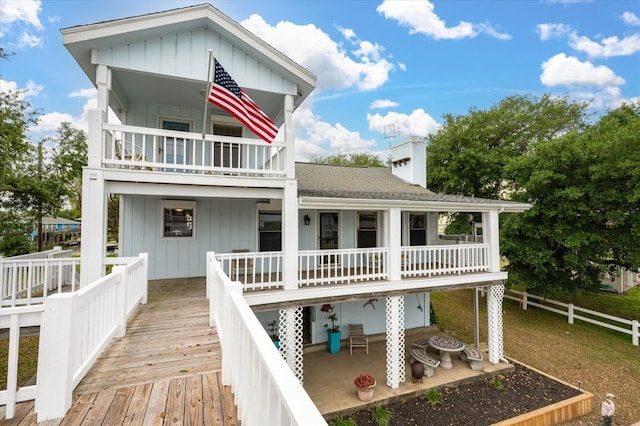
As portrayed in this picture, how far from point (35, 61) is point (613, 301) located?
33.8 m

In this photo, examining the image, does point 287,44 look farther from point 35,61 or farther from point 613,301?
point 613,301

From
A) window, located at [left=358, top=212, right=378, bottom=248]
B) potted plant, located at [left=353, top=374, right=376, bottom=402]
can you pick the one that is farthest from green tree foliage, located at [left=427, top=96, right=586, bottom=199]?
potted plant, located at [left=353, top=374, right=376, bottom=402]

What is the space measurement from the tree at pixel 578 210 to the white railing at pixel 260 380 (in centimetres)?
1352

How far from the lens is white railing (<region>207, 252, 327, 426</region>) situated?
1.03 metres

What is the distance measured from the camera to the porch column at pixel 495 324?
8805 millimetres

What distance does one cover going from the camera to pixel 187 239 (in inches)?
351

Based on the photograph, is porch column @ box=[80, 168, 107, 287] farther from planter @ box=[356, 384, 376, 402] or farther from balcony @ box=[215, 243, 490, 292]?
planter @ box=[356, 384, 376, 402]

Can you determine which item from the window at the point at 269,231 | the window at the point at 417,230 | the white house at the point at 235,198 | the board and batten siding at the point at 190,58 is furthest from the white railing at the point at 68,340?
the window at the point at 417,230

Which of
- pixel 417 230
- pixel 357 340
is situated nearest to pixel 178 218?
pixel 357 340

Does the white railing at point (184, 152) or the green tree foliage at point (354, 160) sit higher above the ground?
the green tree foliage at point (354, 160)

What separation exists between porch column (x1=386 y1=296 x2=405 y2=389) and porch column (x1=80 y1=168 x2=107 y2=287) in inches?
281

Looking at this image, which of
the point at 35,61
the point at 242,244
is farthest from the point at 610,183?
the point at 35,61

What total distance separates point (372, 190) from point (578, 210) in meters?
8.57

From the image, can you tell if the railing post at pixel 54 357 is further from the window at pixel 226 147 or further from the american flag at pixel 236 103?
the window at pixel 226 147
